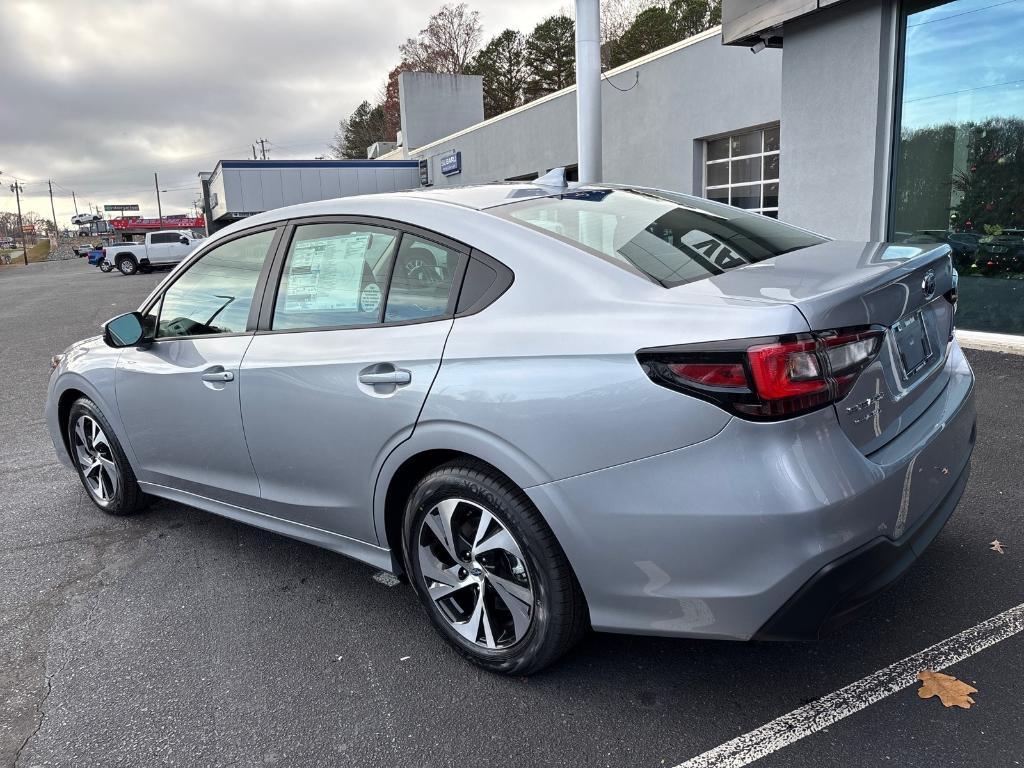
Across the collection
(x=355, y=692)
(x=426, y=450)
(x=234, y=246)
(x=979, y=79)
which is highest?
(x=979, y=79)

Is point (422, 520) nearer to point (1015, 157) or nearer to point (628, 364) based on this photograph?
point (628, 364)

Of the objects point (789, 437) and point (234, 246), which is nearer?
point (789, 437)

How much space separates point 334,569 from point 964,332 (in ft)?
23.5

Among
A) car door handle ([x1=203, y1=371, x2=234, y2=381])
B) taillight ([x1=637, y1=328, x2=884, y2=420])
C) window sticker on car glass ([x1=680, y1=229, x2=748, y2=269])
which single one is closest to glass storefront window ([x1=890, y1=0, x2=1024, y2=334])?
window sticker on car glass ([x1=680, y1=229, x2=748, y2=269])


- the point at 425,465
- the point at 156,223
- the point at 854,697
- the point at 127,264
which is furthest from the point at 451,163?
the point at 156,223

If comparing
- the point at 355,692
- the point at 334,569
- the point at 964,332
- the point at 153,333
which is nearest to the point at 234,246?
the point at 153,333

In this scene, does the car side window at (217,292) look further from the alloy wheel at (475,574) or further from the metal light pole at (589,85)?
the metal light pole at (589,85)

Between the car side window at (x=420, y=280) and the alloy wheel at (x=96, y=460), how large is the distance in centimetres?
226

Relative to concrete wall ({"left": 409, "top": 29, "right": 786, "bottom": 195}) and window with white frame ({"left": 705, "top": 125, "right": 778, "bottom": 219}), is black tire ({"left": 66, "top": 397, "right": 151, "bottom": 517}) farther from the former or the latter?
window with white frame ({"left": 705, "top": 125, "right": 778, "bottom": 219})

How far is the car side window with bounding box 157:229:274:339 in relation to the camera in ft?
11.1

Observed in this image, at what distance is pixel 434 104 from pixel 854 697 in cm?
4199

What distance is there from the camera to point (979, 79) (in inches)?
310

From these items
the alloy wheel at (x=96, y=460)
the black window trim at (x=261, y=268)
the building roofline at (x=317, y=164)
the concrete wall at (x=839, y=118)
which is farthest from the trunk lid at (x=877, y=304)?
the building roofline at (x=317, y=164)

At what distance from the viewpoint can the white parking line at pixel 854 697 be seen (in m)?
2.24
